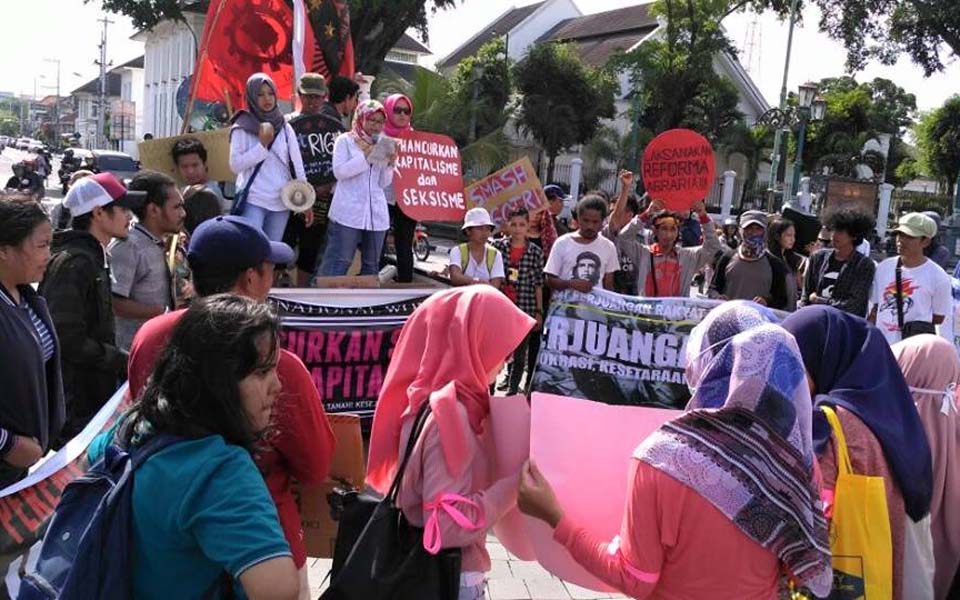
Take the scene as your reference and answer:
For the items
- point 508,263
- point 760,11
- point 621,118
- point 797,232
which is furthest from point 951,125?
point 508,263

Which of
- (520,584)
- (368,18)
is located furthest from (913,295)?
(368,18)

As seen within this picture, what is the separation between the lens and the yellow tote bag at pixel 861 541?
2301 mm

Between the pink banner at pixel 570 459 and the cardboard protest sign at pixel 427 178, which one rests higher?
the cardboard protest sign at pixel 427 178

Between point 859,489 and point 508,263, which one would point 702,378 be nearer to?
point 859,489

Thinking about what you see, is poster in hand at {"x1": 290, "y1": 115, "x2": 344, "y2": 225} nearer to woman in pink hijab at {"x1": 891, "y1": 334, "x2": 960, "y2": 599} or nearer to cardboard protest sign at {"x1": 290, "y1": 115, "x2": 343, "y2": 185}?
cardboard protest sign at {"x1": 290, "y1": 115, "x2": 343, "y2": 185}

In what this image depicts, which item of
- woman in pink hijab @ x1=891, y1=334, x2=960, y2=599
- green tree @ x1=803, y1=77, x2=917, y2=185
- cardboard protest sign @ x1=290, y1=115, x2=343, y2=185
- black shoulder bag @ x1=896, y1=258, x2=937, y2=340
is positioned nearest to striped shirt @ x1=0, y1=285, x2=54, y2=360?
woman in pink hijab @ x1=891, y1=334, x2=960, y2=599

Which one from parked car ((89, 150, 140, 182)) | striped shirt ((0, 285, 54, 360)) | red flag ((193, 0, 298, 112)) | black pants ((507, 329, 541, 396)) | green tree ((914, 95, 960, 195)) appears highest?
green tree ((914, 95, 960, 195))


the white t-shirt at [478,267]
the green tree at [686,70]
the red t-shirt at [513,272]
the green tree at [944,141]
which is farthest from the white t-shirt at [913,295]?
the green tree at [944,141]

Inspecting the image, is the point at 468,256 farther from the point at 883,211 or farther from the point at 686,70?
the point at 686,70

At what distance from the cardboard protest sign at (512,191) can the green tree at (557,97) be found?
27.1 meters

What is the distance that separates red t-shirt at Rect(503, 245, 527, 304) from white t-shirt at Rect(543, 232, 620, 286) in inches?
17.5

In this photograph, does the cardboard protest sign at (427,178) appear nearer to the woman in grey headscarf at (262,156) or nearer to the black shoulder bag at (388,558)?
the woman in grey headscarf at (262,156)

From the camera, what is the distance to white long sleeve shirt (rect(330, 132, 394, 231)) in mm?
6086

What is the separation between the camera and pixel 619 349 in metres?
5.73
